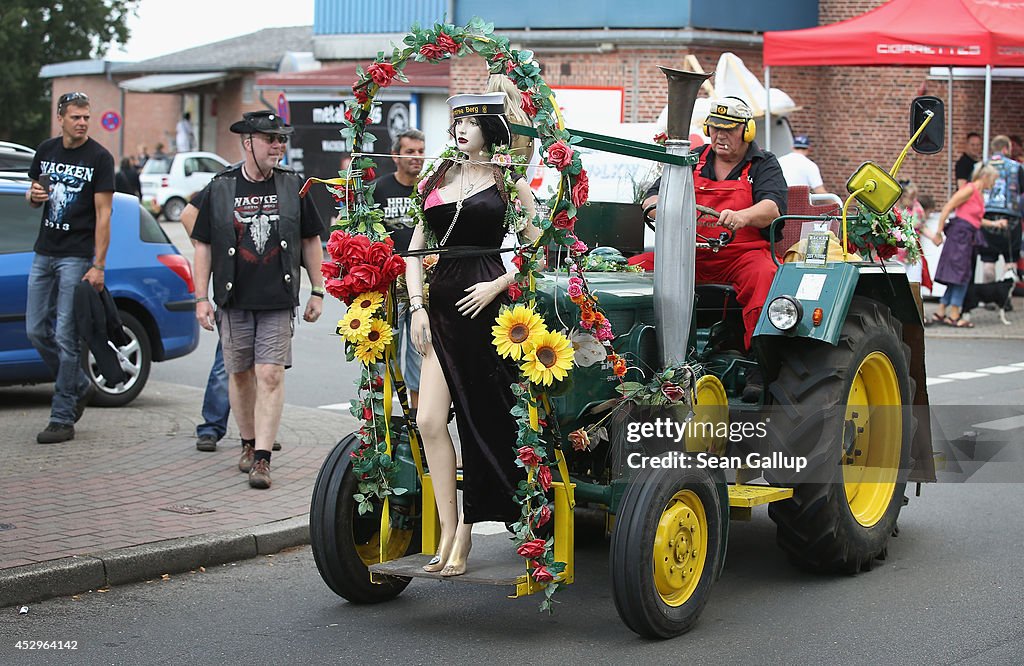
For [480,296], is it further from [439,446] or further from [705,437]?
[705,437]

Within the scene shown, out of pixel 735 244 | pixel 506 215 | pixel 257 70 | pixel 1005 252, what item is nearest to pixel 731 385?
pixel 735 244

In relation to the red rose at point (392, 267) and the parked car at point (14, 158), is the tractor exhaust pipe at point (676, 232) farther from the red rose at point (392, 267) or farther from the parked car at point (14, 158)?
the parked car at point (14, 158)

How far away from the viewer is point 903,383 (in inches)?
274

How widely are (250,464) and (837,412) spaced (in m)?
3.66

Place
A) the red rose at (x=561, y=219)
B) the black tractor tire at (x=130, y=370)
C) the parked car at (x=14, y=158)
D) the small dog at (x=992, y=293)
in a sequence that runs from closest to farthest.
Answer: the red rose at (x=561, y=219), the black tractor tire at (x=130, y=370), the parked car at (x=14, y=158), the small dog at (x=992, y=293)

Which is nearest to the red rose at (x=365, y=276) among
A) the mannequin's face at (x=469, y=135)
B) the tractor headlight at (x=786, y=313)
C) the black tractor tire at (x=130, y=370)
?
the mannequin's face at (x=469, y=135)

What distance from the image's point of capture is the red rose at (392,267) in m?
5.63

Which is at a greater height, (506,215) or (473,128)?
(473,128)

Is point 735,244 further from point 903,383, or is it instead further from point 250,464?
point 250,464

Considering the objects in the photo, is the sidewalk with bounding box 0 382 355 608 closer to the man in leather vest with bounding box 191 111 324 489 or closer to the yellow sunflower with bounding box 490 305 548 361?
the man in leather vest with bounding box 191 111 324 489

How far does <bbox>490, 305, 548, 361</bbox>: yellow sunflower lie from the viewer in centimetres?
521

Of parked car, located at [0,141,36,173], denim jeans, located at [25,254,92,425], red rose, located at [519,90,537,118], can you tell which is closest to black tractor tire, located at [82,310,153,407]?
denim jeans, located at [25,254,92,425]

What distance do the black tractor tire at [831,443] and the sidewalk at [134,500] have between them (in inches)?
98.5

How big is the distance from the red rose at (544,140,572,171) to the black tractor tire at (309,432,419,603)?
161 centimetres
